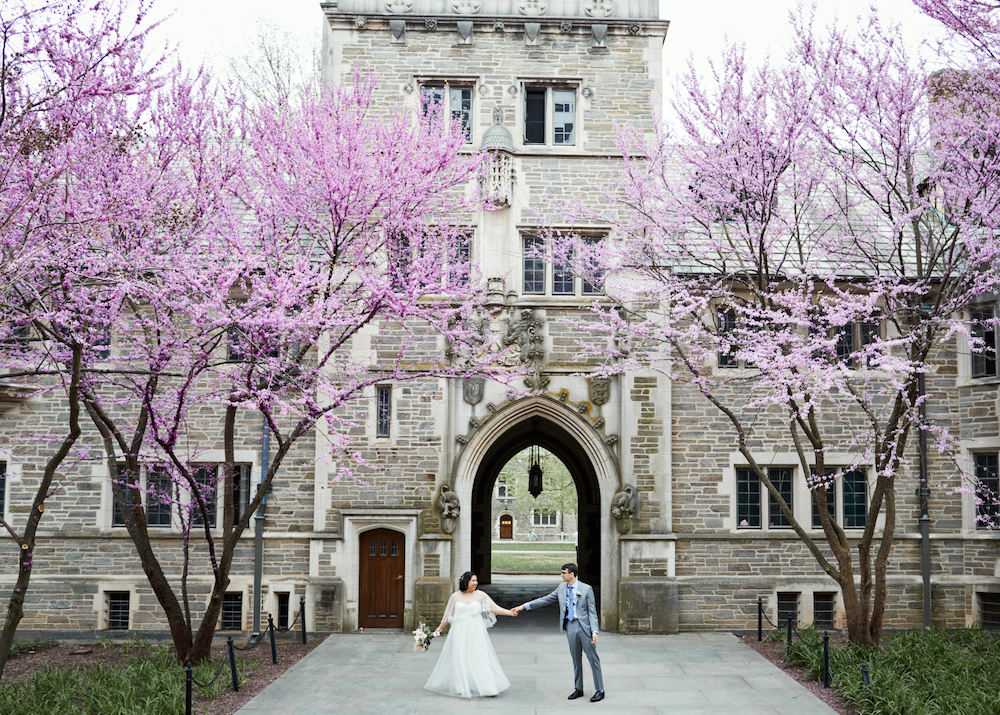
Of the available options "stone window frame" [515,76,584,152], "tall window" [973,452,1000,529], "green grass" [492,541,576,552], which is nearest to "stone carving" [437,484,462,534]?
"stone window frame" [515,76,584,152]

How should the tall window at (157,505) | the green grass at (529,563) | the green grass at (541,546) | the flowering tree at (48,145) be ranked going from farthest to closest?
1. the green grass at (541,546)
2. the green grass at (529,563)
3. the tall window at (157,505)
4. the flowering tree at (48,145)

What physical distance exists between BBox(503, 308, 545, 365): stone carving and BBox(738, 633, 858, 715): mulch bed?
6031 mm

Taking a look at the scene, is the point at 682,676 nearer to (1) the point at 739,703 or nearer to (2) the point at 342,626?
(1) the point at 739,703

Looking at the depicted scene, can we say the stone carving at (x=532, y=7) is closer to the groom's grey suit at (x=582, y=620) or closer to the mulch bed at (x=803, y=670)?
the groom's grey suit at (x=582, y=620)

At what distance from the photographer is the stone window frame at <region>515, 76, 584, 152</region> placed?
658 inches

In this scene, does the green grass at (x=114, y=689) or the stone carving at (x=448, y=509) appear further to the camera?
the stone carving at (x=448, y=509)

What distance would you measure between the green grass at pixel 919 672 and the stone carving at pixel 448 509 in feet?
19.6

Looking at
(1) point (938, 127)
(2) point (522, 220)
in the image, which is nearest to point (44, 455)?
(2) point (522, 220)

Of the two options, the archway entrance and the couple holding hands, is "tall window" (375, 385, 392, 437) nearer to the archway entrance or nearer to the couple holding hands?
the archway entrance

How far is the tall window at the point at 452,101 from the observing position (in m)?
16.6

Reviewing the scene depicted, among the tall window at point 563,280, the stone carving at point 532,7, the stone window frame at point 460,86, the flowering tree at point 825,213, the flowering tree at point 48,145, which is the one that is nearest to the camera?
the flowering tree at point 48,145

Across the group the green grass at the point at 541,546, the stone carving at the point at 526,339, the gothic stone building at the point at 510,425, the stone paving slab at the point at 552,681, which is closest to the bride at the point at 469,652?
the stone paving slab at the point at 552,681

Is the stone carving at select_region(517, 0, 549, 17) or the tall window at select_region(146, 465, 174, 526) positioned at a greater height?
the stone carving at select_region(517, 0, 549, 17)

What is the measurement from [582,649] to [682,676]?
2.30 metres
